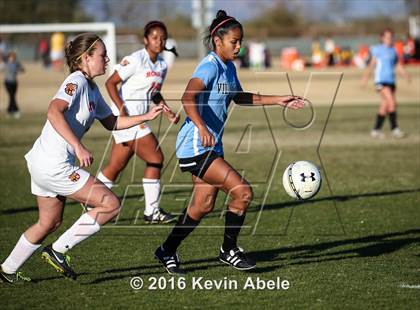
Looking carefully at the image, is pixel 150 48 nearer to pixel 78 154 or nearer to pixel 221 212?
pixel 221 212

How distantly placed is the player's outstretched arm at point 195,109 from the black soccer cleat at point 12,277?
6.35 ft

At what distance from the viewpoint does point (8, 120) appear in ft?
84.3

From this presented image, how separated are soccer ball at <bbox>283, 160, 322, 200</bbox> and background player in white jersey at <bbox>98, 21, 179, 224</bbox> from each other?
2549 mm

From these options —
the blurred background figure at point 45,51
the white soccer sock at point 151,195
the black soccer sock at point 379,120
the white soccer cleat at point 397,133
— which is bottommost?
the blurred background figure at point 45,51

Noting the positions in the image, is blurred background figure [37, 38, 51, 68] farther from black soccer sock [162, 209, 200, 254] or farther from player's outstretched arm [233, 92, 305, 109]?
black soccer sock [162, 209, 200, 254]

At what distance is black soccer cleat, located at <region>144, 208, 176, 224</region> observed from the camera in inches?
393

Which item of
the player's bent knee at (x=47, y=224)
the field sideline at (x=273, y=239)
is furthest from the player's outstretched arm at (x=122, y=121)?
the field sideline at (x=273, y=239)

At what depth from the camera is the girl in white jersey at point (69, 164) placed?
650cm

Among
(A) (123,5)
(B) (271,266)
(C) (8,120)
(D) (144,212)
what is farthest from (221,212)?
(A) (123,5)

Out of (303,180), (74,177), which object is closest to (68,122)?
(74,177)

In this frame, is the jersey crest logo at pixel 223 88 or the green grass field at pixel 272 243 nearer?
the green grass field at pixel 272 243

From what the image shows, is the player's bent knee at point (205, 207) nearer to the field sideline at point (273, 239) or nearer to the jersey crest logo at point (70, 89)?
the field sideline at point (273, 239)

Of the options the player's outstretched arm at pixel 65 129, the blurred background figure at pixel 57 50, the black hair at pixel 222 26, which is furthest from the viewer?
the blurred background figure at pixel 57 50

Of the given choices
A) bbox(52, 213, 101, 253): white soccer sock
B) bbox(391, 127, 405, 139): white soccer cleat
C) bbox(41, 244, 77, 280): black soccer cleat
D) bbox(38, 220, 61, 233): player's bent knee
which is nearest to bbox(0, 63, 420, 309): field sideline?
bbox(41, 244, 77, 280): black soccer cleat
